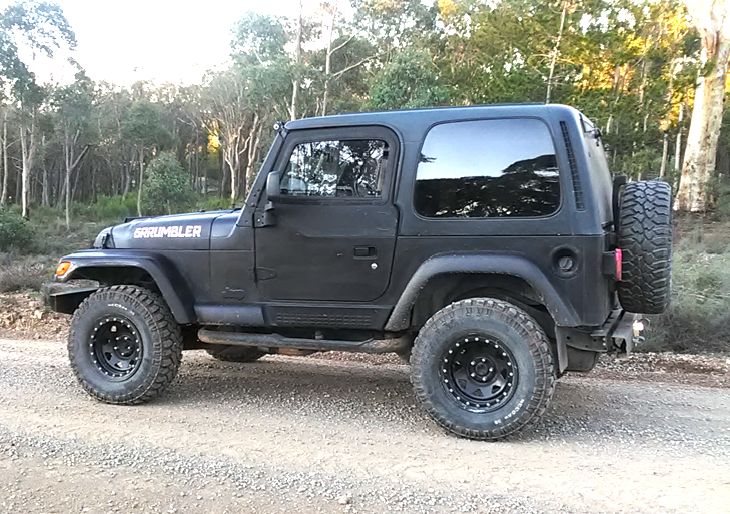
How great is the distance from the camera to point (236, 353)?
6.27 m

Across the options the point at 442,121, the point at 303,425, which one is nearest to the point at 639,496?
the point at 303,425

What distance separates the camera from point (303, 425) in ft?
14.9

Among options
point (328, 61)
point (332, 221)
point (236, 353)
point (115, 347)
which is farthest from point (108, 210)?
Answer: point (332, 221)

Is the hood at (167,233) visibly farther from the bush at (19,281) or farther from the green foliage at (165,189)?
the green foliage at (165,189)

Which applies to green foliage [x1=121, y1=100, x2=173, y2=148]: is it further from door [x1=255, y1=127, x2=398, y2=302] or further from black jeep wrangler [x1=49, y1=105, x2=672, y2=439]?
door [x1=255, y1=127, x2=398, y2=302]

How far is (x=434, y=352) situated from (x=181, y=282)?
7.12ft

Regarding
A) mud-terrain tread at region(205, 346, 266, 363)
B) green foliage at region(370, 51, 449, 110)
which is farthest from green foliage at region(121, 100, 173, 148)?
mud-terrain tread at region(205, 346, 266, 363)

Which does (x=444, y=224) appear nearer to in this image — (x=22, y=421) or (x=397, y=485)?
(x=397, y=485)

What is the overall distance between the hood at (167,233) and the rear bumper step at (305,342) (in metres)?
0.73

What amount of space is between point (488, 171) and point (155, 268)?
2707 millimetres

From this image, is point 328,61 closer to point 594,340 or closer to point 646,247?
point 646,247

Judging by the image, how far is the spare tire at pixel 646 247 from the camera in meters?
4.21

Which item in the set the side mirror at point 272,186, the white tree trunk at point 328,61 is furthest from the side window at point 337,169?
the white tree trunk at point 328,61

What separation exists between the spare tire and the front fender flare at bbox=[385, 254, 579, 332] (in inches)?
21.1
